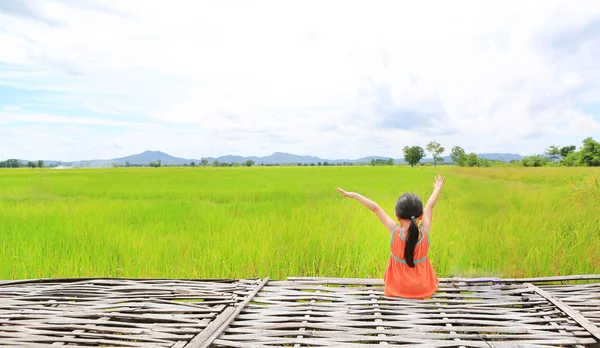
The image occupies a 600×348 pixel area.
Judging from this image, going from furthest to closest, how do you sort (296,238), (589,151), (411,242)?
(589,151), (296,238), (411,242)

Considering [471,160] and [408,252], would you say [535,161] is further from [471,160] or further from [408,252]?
[408,252]

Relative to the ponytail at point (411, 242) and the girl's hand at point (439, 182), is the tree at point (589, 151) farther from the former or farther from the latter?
the ponytail at point (411, 242)

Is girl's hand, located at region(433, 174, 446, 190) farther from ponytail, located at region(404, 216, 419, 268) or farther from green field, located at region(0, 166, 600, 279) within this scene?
green field, located at region(0, 166, 600, 279)

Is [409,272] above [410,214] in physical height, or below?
below

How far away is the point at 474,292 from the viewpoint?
2789 millimetres

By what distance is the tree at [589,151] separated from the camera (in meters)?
10.4

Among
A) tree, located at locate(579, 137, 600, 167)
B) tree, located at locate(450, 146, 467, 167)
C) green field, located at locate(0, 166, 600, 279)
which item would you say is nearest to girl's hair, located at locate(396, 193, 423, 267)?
green field, located at locate(0, 166, 600, 279)

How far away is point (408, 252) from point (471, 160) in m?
5.94

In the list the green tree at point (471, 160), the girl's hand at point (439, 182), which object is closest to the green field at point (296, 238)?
the girl's hand at point (439, 182)

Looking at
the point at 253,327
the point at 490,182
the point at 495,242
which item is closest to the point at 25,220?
the point at 253,327

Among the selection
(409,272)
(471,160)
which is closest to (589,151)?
(471,160)

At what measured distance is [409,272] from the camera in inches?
101

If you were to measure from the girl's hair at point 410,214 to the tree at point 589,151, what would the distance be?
10.2 meters

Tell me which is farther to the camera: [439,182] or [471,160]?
[471,160]
